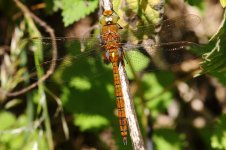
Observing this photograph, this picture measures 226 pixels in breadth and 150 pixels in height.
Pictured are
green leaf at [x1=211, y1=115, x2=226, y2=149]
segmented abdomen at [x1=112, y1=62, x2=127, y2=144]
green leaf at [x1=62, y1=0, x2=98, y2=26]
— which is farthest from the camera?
green leaf at [x1=62, y1=0, x2=98, y2=26]

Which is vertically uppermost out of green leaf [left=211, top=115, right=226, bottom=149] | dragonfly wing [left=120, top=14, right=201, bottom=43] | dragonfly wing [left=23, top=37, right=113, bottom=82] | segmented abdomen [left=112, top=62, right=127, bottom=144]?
dragonfly wing [left=120, top=14, right=201, bottom=43]

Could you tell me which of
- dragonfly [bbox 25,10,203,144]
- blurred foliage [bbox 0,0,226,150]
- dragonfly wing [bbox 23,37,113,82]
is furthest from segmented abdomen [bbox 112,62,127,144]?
dragonfly wing [bbox 23,37,113,82]

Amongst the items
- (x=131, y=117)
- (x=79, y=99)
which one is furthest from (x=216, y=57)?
(x=79, y=99)

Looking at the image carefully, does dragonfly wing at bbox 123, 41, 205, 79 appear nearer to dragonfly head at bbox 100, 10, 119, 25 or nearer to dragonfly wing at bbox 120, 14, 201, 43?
dragonfly wing at bbox 120, 14, 201, 43

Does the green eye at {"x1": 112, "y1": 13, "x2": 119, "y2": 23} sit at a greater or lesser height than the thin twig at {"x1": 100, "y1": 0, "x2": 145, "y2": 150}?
greater

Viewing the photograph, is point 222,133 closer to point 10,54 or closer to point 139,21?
point 139,21

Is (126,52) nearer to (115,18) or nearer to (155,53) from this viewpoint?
(155,53)

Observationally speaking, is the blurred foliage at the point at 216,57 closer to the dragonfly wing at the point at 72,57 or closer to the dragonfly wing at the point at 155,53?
the dragonfly wing at the point at 155,53
